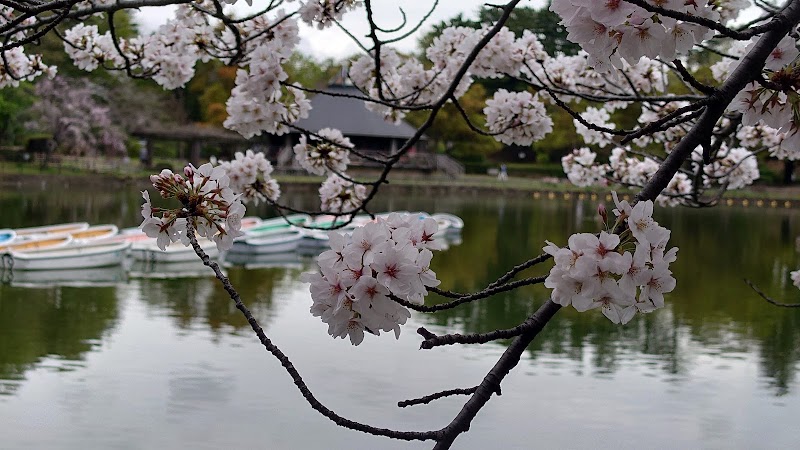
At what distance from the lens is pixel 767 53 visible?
1.28 m

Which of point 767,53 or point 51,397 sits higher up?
point 767,53

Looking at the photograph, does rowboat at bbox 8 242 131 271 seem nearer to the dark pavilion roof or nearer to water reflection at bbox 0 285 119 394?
water reflection at bbox 0 285 119 394

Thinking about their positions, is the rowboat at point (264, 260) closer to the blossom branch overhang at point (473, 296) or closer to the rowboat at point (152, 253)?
the rowboat at point (152, 253)

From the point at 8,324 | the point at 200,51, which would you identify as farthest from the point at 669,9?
the point at 8,324

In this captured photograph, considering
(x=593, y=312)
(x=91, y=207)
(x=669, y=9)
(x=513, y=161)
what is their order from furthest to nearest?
(x=513, y=161) → (x=91, y=207) → (x=593, y=312) → (x=669, y=9)

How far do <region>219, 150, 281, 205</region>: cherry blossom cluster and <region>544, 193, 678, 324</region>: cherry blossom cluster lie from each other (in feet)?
8.64

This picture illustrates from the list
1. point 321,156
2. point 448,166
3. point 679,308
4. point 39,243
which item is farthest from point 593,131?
point 448,166

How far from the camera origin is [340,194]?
3994 mm

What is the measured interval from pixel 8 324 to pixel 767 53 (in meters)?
9.63

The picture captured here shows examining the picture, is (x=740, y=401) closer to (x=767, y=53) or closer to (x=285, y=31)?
(x=285, y=31)

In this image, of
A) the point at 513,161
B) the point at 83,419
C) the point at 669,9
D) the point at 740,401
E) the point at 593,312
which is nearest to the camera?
the point at 669,9

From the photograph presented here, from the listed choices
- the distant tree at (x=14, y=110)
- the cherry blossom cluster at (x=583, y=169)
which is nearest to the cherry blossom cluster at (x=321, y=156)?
the cherry blossom cluster at (x=583, y=169)

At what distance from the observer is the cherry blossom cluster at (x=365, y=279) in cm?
125

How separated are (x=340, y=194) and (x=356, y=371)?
15.3ft
